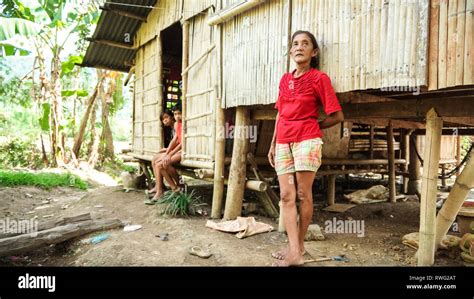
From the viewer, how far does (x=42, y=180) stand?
11.0m

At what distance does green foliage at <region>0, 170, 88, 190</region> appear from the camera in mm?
10539

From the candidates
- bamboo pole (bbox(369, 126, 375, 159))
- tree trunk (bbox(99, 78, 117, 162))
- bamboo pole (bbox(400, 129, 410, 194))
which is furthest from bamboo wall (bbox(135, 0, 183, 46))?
bamboo pole (bbox(400, 129, 410, 194))

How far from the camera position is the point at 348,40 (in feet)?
11.7

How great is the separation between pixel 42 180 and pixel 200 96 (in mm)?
7413

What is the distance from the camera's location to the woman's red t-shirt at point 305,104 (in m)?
3.39

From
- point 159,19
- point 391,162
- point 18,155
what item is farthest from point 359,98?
point 18,155

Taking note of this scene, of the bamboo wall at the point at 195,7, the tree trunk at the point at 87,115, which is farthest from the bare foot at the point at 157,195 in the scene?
the tree trunk at the point at 87,115

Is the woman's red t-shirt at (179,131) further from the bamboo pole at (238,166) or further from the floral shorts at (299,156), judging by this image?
the floral shorts at (299,156)

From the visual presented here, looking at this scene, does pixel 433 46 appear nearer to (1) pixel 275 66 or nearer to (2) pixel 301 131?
(2) pixel 301 131

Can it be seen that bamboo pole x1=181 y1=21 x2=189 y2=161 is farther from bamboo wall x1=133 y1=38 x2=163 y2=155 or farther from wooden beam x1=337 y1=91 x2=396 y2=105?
wooden beam x1=337 y1=91 x2=396 y2=105

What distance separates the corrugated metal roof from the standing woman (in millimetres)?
4655

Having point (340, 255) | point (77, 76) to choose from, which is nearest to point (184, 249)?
point (340, 255)
